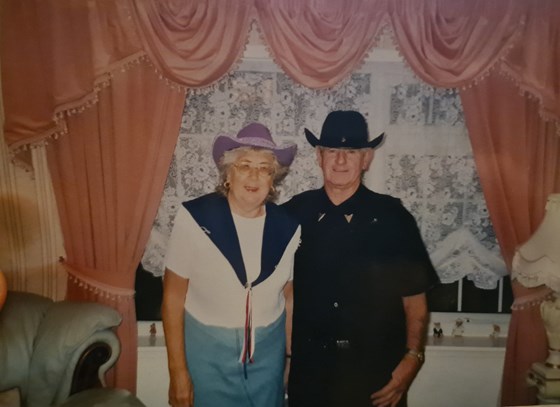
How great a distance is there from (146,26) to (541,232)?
188 cm

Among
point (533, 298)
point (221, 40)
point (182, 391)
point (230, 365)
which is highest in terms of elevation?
point (221, 40)

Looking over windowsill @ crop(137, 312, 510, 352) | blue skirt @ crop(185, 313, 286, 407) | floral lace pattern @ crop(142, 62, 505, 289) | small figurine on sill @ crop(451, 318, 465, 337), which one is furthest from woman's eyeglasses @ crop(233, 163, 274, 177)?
small figurine on sill @ crop(451, 318, 465, 337)

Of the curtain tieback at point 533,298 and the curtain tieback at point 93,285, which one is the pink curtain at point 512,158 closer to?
the curtain tieback at point 533,298

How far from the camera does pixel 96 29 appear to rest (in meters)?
2.10

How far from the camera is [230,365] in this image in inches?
87.2

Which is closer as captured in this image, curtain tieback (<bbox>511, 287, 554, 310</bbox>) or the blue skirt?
the blue skirt

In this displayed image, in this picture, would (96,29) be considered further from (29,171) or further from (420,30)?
(420,30)

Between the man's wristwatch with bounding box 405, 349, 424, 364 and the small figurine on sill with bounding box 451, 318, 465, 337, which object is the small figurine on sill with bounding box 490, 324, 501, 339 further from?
the man's wristwatch with bounding box 405, 349, 424, 364

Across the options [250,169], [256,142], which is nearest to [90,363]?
[250,169]

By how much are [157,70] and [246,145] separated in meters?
0.49

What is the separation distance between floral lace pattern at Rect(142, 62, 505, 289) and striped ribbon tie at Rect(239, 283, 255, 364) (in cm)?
43

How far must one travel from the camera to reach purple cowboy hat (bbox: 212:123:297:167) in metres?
2.18

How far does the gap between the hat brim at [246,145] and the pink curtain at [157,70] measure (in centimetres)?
20

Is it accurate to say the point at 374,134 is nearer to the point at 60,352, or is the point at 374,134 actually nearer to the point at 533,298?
the point at 533,298
